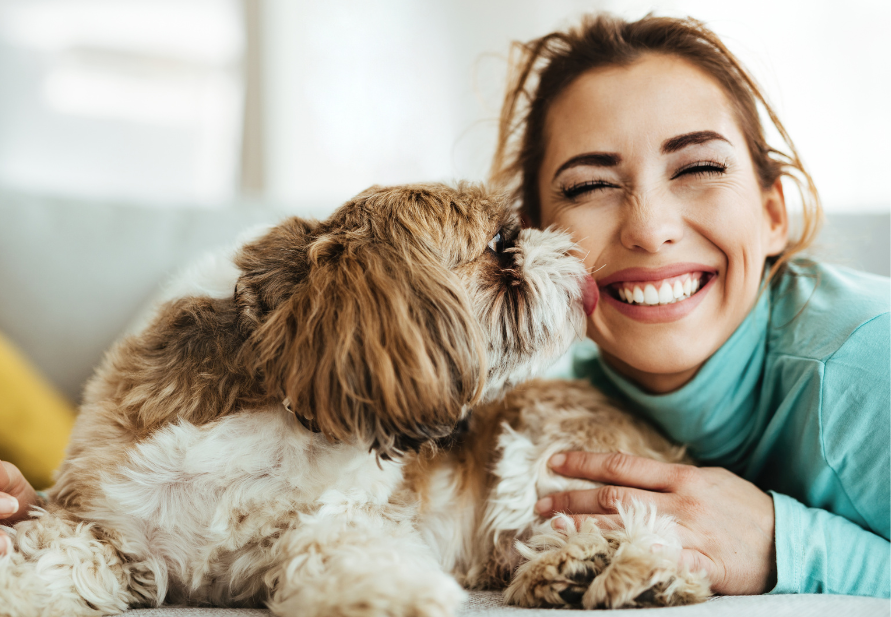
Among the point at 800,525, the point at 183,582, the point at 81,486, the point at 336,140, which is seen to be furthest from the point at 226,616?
the point at 336,140

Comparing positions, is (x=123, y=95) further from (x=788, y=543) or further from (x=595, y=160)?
(x=788, y=543)

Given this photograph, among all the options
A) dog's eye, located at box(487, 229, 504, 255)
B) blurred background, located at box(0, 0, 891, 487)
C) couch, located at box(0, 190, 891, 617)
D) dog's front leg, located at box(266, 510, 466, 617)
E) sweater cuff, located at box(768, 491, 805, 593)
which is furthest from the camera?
blurred background, located at box(0, 0, 891, 487)

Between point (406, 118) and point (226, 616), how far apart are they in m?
3.25

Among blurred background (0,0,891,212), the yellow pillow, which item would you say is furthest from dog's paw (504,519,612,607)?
blurred background (0,0,891,212)

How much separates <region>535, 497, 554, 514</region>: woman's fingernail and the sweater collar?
18.6 inches

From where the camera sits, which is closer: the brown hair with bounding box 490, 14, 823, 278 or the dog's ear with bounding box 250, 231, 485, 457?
the dog's ear with bounding box 250, 231, 485, 457

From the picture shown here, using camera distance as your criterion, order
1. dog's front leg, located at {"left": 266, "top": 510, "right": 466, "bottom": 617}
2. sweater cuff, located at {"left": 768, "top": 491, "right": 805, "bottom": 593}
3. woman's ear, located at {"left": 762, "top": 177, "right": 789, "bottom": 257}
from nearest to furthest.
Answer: dog's front leg, located at {"left": 266, "top": 510, "right": 466, "bottom": 617}, sweater cuff, located at {"left": 768, "top": 491, "right": 805, "bottom": 593}, woman's ear, located at {"left": 762, "top": 177, "right": 789, "bottom": 257}

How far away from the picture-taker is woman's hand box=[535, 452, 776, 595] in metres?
1.41

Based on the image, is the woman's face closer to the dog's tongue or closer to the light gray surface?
the dog's tongue

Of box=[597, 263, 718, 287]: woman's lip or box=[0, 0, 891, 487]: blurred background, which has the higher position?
box=[0, 0, 891, 487]: blurred background

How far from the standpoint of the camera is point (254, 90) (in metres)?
4.02

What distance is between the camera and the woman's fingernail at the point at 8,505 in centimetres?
134

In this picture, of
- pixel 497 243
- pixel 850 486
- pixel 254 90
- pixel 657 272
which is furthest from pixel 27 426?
pixel 254 90

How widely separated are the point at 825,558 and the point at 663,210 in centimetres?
91
